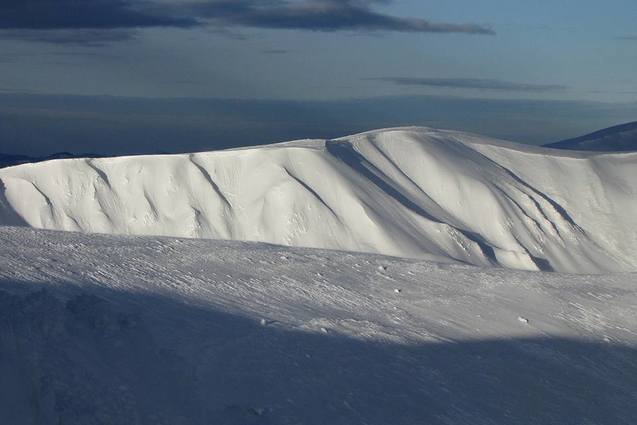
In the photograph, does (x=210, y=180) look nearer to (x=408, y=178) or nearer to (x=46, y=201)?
(x=46, y=201)

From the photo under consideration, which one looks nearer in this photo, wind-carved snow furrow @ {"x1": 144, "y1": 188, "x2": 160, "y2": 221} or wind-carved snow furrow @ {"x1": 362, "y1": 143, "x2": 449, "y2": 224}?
wind-carved snow furrow @ {"x1": 362, "y1": 143, "x2": 449, "y2": 224}

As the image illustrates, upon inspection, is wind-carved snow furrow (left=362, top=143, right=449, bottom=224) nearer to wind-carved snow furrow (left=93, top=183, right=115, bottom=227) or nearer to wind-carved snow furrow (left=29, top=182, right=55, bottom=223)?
wind-carved snow furrow (left=93, top=183, right=115, bottom=227)

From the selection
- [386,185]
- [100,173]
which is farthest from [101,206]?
[386,185]

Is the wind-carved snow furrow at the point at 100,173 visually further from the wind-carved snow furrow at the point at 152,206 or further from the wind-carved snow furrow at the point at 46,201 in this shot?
the wind-carved snow furrow at the point at 46,201

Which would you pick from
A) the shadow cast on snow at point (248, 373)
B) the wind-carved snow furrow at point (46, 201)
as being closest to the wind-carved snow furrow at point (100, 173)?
the wind-carved snow furrow at point (46, 201)

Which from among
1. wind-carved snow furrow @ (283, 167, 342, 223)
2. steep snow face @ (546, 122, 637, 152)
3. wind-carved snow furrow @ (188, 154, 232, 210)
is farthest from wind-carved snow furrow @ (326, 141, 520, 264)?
steep snow face @ (546, 122, 637, 152)

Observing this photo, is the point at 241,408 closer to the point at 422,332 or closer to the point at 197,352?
the point at 197,352
